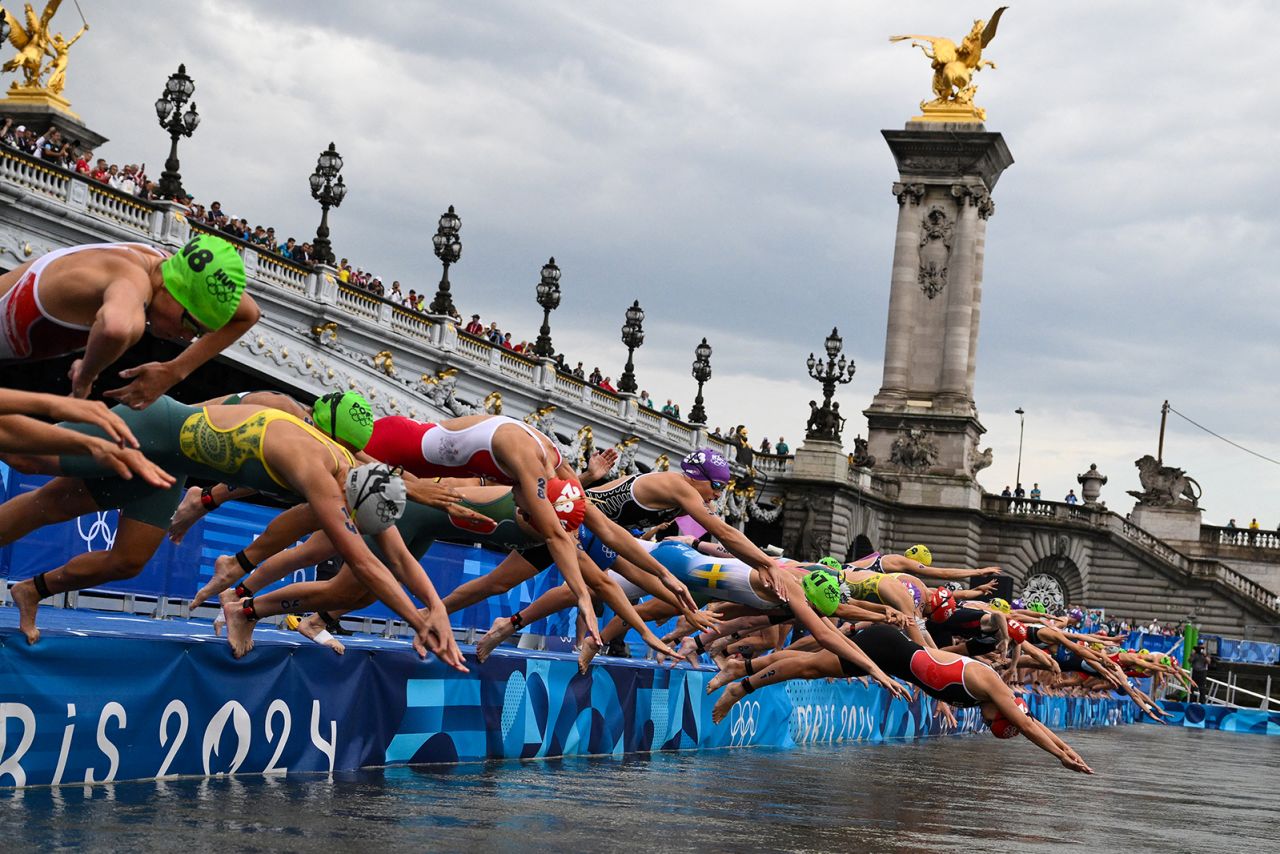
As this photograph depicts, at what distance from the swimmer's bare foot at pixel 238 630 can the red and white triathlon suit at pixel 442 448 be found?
2.78 meters

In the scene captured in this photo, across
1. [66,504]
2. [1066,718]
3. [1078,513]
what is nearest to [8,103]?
[1066,718]

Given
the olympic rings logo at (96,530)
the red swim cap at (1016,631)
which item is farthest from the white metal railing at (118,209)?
the red swim cap at (1016,631)

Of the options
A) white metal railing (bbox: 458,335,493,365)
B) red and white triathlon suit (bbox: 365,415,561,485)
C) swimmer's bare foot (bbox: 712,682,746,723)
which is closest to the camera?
red and white triathlon suit (bbox: 365,415,561,485)

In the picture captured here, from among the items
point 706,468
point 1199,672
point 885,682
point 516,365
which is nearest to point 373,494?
point 706,468

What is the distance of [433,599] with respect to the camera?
9547mm

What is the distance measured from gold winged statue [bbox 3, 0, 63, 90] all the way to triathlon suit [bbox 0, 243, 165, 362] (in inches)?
1904

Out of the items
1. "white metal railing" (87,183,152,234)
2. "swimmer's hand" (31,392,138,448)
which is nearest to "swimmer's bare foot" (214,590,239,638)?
"swimmer's hand" (31,392,138,448)

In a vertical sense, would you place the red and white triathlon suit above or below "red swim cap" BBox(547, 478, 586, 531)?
above

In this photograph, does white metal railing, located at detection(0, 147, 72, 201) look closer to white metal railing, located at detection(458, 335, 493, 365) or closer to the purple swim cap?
white metal railing, located at detection(458, 335, 493, 365)

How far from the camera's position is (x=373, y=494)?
31.1 feet

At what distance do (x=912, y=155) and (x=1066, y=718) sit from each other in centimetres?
4696

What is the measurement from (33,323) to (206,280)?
33.2 inches

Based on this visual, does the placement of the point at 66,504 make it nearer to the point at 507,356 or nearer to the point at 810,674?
the point at 810,674

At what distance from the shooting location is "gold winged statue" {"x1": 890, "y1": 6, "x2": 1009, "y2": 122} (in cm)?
7638
